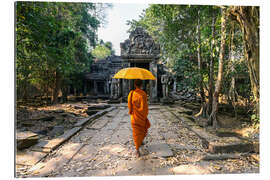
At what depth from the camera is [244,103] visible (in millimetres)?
6340

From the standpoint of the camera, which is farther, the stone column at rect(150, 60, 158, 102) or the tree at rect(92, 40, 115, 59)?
the tree at rect(92, 40, 115, 59)

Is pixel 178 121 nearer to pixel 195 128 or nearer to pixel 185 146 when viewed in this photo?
pixel 195 128

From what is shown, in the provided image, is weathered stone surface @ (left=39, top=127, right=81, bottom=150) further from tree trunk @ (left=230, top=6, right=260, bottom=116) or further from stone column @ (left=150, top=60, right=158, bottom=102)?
stone column @ (left=150, top=60, right=158, bottom=102)

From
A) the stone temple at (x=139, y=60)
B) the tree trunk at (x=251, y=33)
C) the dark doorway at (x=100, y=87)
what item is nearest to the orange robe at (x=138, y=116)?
the tree trunk at (x=251, y=33)

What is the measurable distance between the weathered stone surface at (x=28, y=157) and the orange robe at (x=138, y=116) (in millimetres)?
1682

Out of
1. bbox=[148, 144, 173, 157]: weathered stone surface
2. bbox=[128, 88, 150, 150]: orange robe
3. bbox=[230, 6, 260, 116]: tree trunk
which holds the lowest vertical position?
bbox=[148, 144, 173, 157]: weathered stone surface

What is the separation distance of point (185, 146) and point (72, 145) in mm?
2342

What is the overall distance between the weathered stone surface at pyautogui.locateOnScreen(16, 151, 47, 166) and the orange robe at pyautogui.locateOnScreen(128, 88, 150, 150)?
1.68 metres

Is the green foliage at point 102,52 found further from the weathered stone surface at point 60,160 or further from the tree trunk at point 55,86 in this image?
the weathered stone surface at point 60,160

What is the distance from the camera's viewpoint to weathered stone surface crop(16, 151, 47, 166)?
92.2 inches

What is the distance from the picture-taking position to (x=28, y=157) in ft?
8.06

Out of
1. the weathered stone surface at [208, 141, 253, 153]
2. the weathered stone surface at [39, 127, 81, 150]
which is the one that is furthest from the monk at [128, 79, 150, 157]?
the weathered stone surface at [39, 127, 81, 150]

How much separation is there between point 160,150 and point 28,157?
2312 millimetres

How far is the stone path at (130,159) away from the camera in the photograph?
6.94 feet
